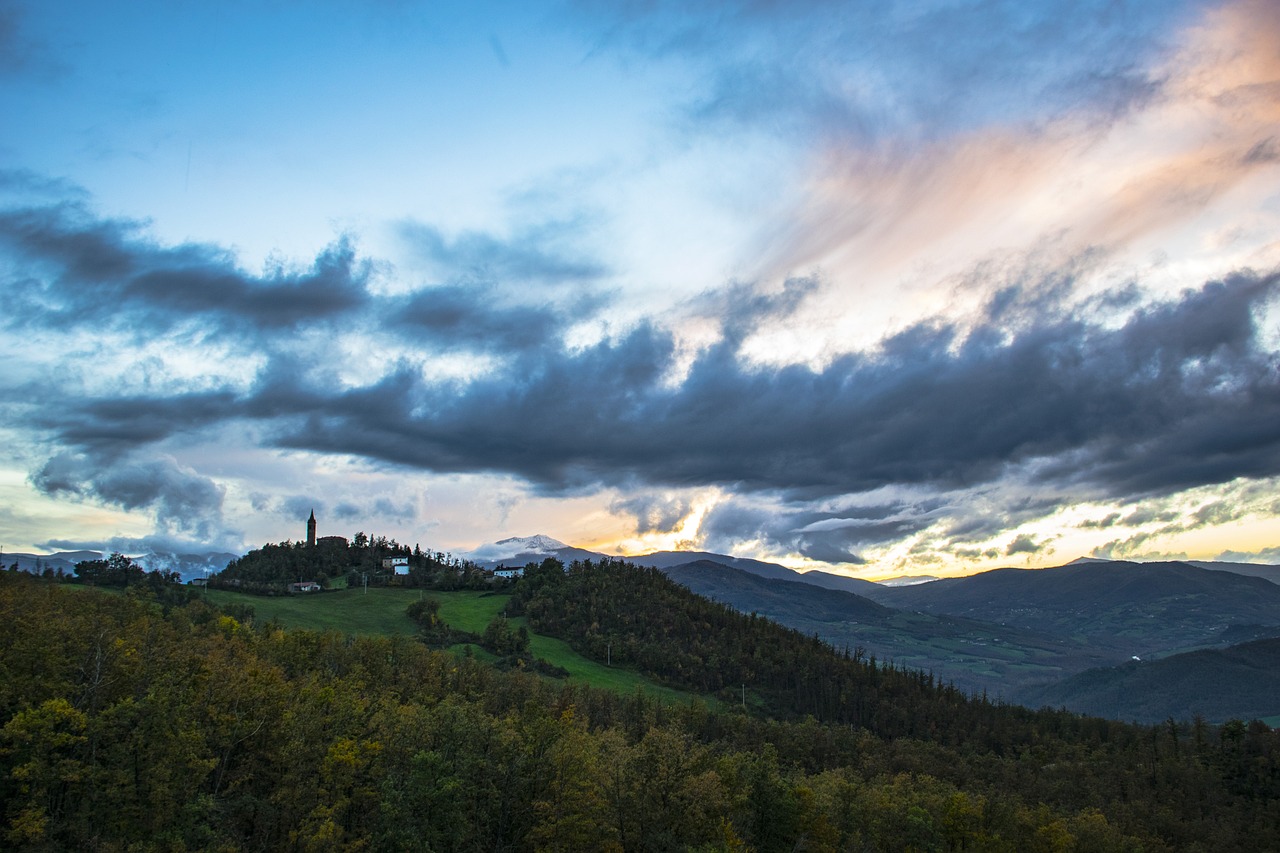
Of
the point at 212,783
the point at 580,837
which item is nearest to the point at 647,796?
the point at 580,837

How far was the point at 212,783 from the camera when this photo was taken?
9756 centimetres

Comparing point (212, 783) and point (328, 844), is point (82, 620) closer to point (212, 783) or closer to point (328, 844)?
point (212, 783)

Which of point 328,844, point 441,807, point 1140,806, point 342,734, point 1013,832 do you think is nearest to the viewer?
point 328,844

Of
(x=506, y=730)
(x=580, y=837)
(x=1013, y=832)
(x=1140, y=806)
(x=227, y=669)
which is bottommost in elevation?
(x=1140, y=806)

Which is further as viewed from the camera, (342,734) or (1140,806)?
(1140,806)

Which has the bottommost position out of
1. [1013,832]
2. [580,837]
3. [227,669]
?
[1013,832]

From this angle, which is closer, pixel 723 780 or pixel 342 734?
pixel 342 734

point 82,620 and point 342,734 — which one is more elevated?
point 82,620

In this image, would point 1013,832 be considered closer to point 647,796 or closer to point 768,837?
point 768,837

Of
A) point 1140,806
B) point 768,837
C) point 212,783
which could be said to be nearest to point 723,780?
point 768,837

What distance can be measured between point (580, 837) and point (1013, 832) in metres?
78.9

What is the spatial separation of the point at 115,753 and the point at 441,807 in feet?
113

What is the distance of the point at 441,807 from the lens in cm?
9106

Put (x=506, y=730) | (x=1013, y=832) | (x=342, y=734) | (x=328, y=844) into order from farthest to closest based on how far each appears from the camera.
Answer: (x=1013, y=832), (x=506, y=730), (x=342, y=734), (x=328, y=844)
